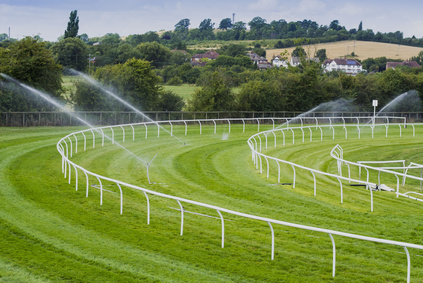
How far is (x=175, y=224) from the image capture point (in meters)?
10.3

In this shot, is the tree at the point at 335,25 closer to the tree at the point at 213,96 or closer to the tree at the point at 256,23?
the tree at the point at 256,23

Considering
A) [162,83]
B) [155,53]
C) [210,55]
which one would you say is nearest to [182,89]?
[162,83]

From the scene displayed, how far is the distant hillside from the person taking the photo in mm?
116625

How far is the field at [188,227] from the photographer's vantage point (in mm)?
7734

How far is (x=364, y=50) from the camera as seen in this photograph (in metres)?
125

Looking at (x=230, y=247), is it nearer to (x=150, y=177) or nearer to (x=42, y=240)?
(x=42, y=240)

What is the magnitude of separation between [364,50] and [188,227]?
124m

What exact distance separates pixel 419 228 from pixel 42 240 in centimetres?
755

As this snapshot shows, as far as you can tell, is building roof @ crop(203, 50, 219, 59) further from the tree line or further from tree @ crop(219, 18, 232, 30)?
tree @ crop(219, 18, 232, 30)

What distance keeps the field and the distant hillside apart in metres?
103

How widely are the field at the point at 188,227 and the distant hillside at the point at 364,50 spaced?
103m

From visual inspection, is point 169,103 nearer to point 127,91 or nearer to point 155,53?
point 127,91

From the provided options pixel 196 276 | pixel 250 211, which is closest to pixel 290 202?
pixel 250 211

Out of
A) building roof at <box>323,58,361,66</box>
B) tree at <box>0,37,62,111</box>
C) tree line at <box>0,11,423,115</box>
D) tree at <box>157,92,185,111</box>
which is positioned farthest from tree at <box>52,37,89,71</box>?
building roof at <box>323,58,361,66</box>
